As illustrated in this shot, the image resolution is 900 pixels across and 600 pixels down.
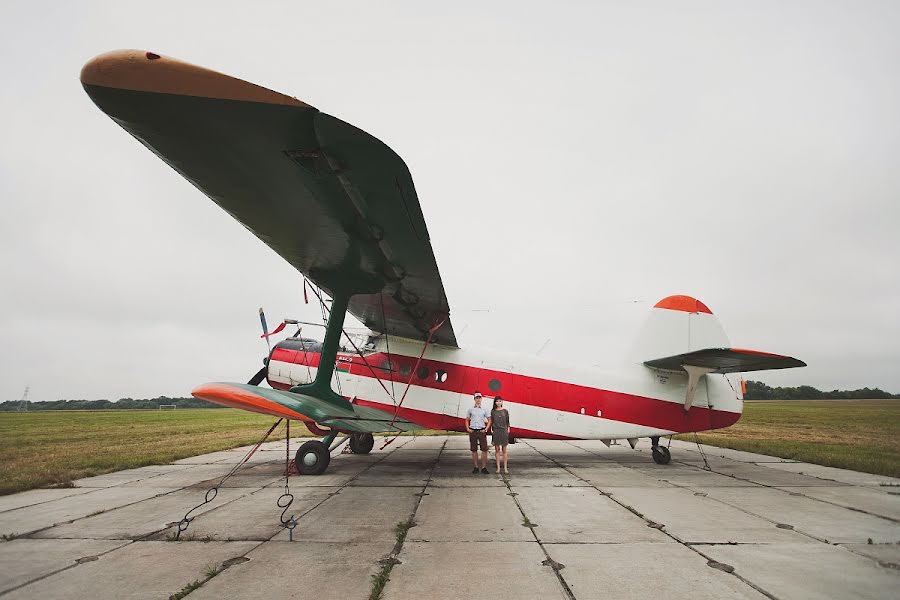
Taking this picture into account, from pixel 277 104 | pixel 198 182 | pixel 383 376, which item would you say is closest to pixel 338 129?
pixel 277 104

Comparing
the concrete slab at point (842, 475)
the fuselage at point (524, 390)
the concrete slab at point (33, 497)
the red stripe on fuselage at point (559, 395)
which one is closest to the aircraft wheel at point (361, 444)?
the fuselage at point (524, 390)

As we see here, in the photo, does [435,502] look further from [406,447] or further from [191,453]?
[191,453]

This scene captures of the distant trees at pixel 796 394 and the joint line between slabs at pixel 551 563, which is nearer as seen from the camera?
the joint line between slabs at pixel 551 563

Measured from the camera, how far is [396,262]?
20.8ft

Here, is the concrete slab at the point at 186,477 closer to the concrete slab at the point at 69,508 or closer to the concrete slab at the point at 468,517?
the concrete slab at the point at 69,508

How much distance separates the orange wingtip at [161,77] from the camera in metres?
2.98

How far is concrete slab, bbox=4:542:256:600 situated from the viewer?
3064 millimetres

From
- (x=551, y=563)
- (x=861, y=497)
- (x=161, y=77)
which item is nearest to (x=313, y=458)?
(x=551, y=563)

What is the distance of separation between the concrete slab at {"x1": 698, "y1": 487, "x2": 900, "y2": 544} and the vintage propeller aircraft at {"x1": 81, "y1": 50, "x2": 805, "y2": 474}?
2.44m

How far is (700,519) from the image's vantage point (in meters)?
5.07

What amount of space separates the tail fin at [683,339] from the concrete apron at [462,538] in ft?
7.38

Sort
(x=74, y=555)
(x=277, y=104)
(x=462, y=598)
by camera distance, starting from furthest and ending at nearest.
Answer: (x=74, y=555) < (x=277, y=104) < (x=462, y=598)

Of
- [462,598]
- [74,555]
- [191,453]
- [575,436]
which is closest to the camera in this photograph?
[462,598]

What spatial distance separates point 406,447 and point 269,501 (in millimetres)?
7492
